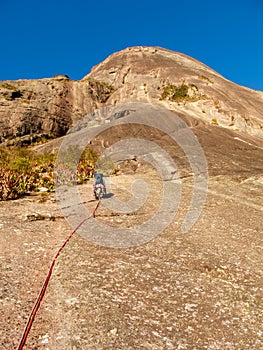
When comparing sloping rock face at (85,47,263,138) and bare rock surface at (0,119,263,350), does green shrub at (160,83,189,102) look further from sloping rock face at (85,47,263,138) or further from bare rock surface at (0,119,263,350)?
bare rock surface at (0,119,263,350)

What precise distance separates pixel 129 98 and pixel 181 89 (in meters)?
6.79

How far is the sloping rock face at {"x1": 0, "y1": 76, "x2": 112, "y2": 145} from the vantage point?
34938 millimetres

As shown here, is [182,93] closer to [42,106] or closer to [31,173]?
[42,106]

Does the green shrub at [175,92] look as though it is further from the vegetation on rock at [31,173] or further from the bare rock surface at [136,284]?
the bare rock surface at [136,284]

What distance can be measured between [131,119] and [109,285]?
2587cm

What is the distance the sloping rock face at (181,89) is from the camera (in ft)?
112

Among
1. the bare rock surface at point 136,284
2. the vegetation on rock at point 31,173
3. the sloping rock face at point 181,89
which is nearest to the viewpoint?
the bare rock surface at point 136,284

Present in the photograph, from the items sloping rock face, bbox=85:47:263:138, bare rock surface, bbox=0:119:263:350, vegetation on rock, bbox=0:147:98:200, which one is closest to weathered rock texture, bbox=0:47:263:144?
sloping rock face, bbox=85:47:263:138

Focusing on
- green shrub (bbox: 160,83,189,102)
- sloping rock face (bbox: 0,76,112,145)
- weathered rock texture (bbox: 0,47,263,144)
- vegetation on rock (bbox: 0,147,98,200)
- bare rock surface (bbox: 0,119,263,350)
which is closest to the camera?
bare rock surface (bbox: 0,119,263,350)

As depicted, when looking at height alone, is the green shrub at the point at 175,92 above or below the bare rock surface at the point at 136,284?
above

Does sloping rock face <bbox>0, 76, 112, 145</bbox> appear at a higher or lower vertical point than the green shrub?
lower

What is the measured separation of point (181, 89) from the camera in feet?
133

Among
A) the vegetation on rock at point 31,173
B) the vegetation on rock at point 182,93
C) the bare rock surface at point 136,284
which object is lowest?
the bare rock surface at point 136,284

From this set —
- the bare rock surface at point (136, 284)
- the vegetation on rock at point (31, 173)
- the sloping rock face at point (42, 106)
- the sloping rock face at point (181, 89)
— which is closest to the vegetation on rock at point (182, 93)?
the sloping rock face at point (181, 89)
